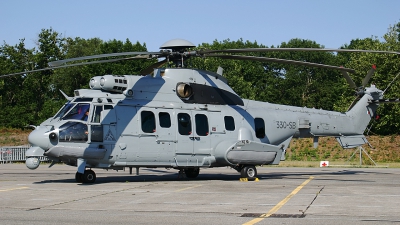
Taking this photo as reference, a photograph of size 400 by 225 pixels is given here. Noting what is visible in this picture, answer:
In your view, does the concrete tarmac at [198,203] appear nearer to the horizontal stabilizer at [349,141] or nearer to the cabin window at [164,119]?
the cabin window at [164,119]

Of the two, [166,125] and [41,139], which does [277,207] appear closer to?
[166,125]

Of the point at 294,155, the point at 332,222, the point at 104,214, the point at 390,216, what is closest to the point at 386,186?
the point at 390,216

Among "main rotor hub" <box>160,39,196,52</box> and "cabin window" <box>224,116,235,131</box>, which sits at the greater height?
"main rotor hub" <box>160,39,196,52</box>

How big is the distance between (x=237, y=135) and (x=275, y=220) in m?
11.1

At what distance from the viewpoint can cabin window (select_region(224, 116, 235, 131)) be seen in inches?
870

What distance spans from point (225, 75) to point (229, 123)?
51080 millimetres

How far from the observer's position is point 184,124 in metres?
21.0

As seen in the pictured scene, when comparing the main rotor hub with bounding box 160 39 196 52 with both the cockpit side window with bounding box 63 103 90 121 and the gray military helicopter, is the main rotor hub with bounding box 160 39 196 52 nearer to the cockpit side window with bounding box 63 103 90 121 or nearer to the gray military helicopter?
the gray military helicopter

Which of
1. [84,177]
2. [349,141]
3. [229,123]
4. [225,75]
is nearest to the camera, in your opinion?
[84,177]

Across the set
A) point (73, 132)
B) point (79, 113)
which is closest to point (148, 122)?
point (79, 113)

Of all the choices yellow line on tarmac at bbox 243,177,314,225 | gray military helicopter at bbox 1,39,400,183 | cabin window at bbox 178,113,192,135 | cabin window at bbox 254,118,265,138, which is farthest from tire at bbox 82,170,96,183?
yellow line on tarmac at bbox 243,177,314,225

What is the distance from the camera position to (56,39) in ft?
283

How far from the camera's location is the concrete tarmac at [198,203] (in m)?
11.4

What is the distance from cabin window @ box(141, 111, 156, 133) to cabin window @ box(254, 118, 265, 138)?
4.73 m
